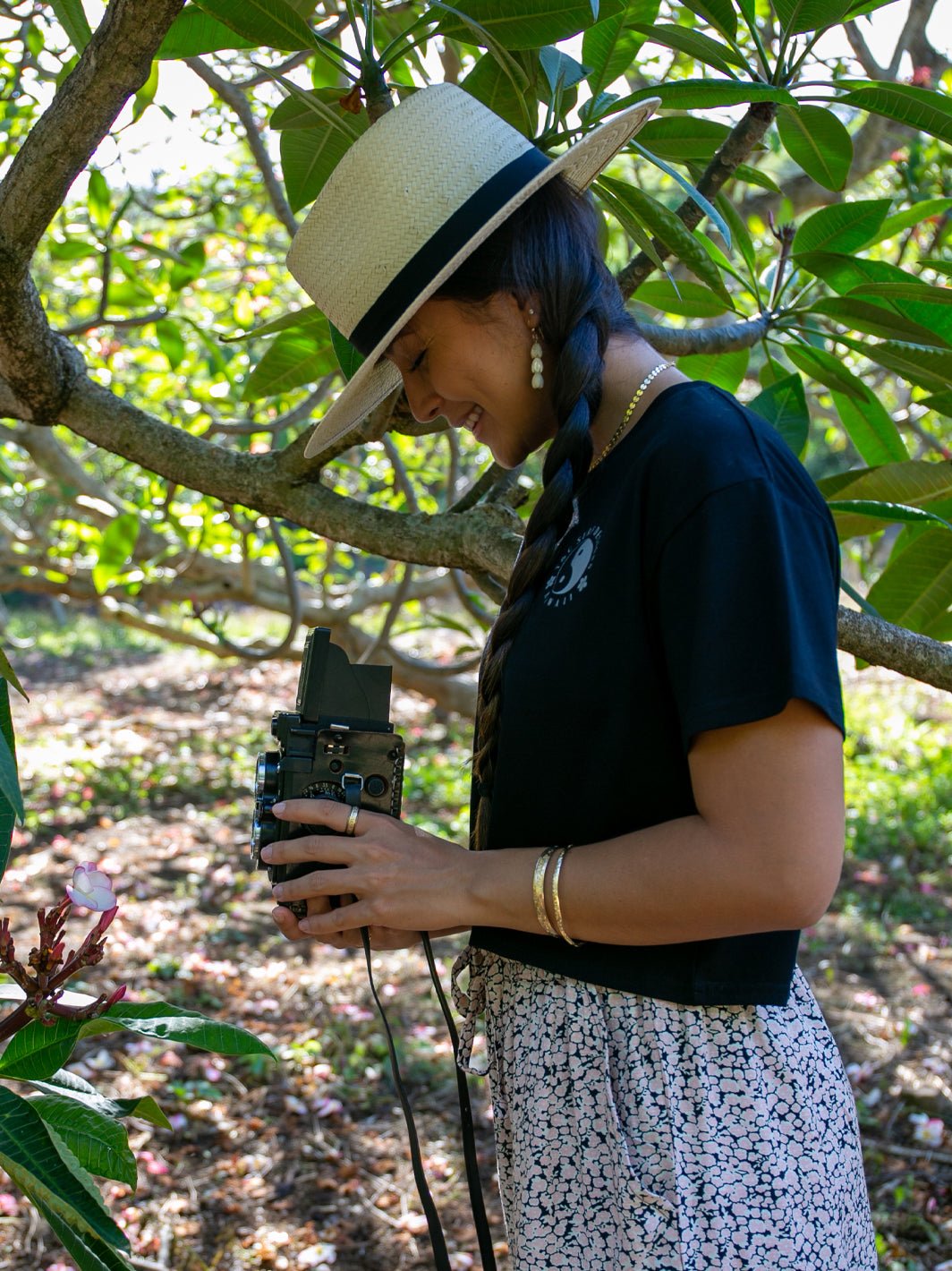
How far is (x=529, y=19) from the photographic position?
1.20 metres

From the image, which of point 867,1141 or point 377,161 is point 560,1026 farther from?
point 867,1141

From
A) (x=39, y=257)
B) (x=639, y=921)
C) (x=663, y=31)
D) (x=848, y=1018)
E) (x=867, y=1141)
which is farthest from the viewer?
(x=39, y=257)

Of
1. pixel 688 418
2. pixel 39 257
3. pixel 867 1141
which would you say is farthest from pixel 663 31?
pixel 39 257

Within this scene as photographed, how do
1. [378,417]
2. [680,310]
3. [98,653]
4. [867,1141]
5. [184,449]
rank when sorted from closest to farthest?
[378,417] < [184,449] < [680,310] < [867,1141] < [98,653]

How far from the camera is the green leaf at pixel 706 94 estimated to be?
1214 mm

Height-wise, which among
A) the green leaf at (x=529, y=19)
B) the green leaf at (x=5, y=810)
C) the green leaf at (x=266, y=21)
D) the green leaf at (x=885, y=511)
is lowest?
the green leaf at (x=5, y=810)

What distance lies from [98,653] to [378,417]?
A: 9.79 meters

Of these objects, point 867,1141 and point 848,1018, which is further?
point 848,1018

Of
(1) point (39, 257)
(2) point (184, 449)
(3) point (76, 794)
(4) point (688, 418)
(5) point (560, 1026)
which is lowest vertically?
(5) point (560, 1026)

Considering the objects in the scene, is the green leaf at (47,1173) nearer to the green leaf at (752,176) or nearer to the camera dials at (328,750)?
the camera dials at (328,750)

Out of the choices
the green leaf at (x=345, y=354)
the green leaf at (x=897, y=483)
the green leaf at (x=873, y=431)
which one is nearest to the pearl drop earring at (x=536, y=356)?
the green leaf at (x=345, y=354)

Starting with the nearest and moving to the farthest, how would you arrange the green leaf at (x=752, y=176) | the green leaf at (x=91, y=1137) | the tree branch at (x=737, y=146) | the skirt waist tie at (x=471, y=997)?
the green leaf at (x=91, y=1137) < the skirt waist tie at (x=471, y=997) < the tree branch at (x=737, y=146) < the green leaf at (x=752, y=176)

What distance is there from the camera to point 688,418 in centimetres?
90

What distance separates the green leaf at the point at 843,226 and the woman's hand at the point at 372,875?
1026mm
